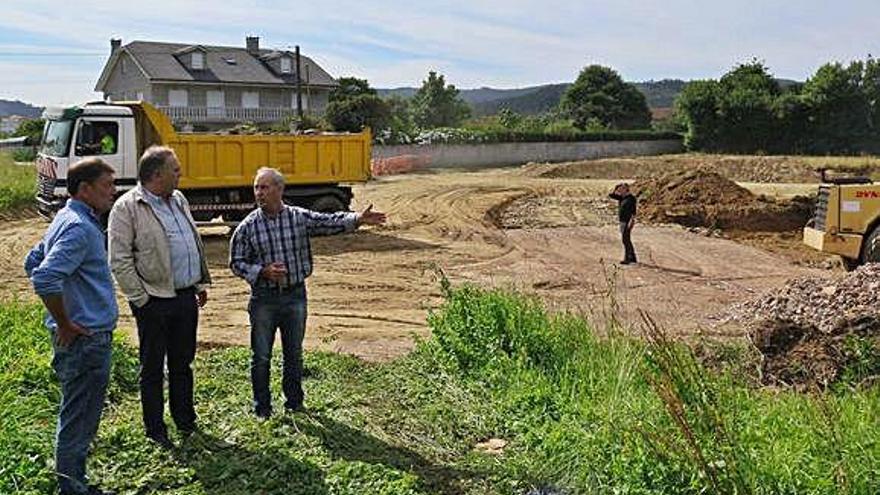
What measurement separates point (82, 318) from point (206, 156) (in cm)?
1223

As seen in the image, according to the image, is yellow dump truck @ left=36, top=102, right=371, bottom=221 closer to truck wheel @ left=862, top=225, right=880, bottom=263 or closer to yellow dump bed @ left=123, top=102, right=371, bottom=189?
yellow dump bed @ left=123, top=102, right=371, bottom=189

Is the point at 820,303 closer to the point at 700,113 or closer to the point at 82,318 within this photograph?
the point at 82,318

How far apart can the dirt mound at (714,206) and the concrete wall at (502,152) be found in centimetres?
1651

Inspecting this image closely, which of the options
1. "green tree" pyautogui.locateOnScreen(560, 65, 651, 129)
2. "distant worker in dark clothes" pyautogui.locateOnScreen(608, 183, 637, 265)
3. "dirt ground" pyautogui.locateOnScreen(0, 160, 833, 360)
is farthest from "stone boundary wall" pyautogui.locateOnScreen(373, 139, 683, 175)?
"distant worker in dark clothes" pyautogui.locateOnScreen(608, 183, 637, 265)

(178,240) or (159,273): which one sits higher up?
(178,240)

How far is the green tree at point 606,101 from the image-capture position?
6241 cm

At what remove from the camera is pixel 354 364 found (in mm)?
7754

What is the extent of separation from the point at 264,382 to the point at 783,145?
50049 millimetres

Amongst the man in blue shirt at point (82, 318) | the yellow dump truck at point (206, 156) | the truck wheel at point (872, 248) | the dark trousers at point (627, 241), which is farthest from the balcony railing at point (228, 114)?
the man in blue shirt at point (82, 318)

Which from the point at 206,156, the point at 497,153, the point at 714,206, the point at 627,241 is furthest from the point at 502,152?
the point at 627,241

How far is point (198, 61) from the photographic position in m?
53.5

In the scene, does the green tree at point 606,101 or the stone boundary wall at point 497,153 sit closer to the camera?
the stone boundary wall at point 497,153

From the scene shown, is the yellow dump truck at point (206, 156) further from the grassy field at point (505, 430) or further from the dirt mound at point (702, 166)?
the dirt mound at point (702, 166)

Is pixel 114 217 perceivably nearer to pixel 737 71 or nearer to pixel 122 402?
pixel 122 402
